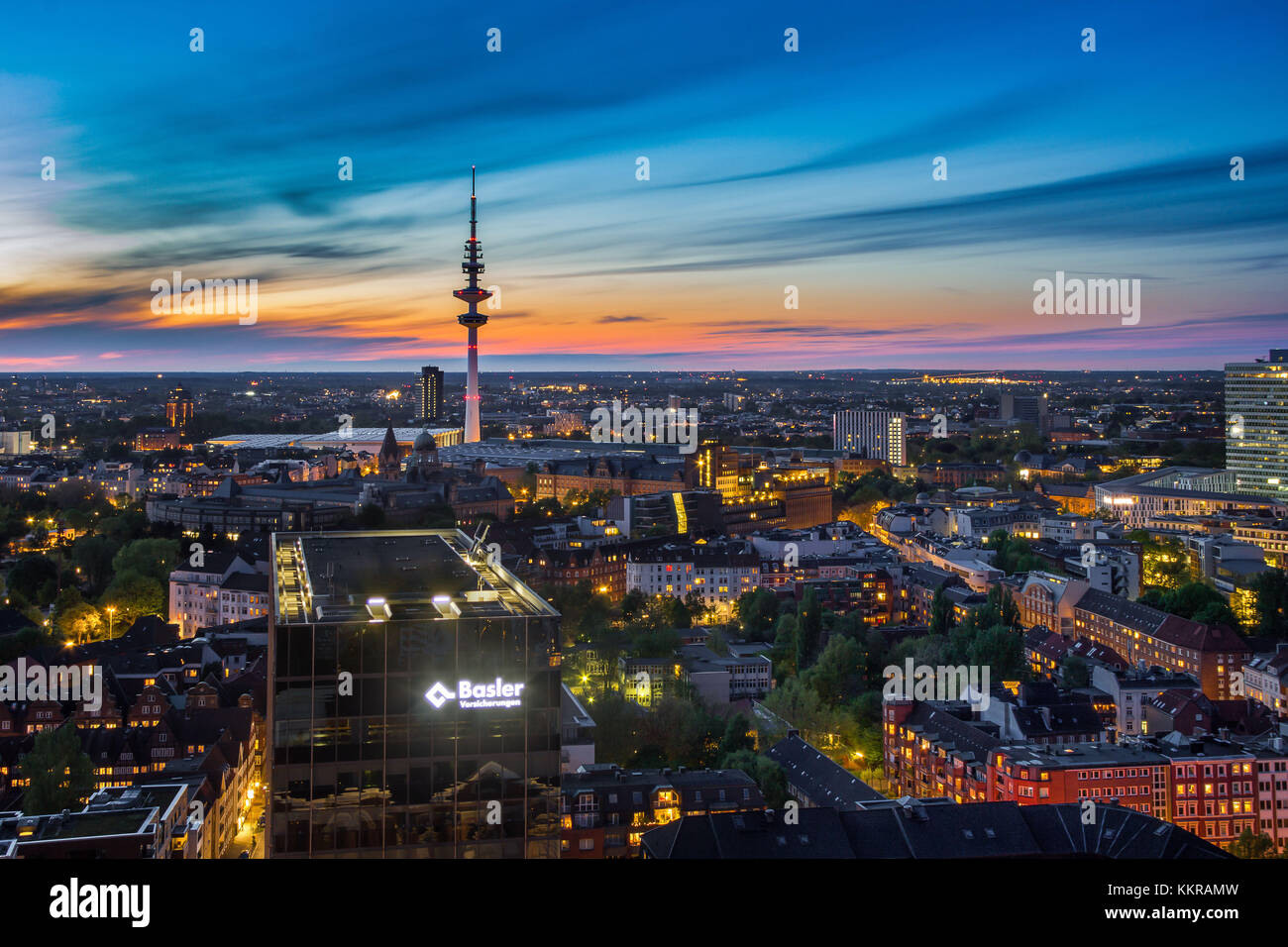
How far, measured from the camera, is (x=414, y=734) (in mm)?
5746

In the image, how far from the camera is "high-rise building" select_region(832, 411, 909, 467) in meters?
53.5

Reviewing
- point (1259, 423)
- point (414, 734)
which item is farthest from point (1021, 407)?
point (414, 734)

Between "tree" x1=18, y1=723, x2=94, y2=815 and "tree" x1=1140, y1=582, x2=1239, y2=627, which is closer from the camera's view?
"tree" x1=18, y1=723, x2=94, y2=815

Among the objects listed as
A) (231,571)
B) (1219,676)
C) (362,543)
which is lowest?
(1219,676)

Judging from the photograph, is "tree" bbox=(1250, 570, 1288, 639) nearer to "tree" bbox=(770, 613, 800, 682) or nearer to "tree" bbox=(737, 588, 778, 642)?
"tree" bbox=(770, 613, 800, 682)

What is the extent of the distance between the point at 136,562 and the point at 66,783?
39.0 feet

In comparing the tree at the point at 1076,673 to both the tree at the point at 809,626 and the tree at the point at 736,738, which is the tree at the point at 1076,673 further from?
the tree at the point at 736,738

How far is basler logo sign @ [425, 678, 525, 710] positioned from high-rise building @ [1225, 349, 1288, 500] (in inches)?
1331

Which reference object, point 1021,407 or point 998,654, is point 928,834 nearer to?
point 998,654

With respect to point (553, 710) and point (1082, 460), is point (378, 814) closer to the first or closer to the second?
point (553, 710)

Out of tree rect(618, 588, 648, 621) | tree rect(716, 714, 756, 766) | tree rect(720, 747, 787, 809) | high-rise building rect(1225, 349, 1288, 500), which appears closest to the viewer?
tree rect(720, 747, 787, 809)

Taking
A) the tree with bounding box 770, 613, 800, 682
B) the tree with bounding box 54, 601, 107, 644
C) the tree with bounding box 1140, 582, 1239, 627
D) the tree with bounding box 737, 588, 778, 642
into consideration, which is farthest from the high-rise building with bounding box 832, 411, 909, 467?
the tree with bounding box 54, 601, 107, 644
